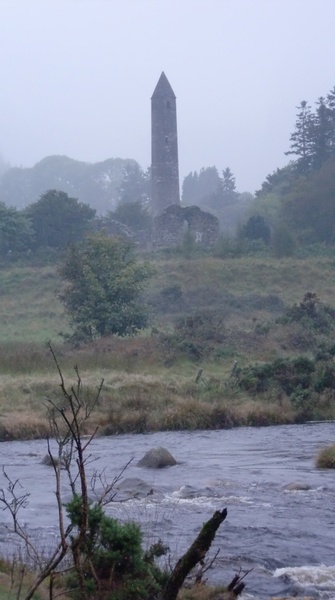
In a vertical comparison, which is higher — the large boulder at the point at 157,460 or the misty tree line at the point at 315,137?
the misty tree line at the point at 315,137

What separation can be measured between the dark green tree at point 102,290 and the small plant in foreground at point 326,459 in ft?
71.3

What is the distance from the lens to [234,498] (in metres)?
14.7

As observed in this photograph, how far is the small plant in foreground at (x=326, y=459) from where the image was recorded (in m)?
18.0

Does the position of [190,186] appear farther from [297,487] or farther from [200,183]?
[297,487]

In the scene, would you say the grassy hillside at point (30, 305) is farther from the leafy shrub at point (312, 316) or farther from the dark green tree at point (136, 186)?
the dark green tree at point (136, 186)

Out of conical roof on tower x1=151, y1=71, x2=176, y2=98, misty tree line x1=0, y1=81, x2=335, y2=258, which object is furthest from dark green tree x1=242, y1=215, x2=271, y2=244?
conical roof on tower x1=151, y1=71, x2=176, y2=98

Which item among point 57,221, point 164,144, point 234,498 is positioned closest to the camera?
point 234,498

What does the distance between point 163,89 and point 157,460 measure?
62.8 m

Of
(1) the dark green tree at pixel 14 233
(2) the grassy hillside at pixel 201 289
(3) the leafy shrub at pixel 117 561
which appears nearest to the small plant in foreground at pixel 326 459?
(3) the leafy shrub at pixel 117 561

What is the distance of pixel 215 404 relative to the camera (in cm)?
2552

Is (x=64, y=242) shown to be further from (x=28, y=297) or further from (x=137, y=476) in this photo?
(x=137, y=476)

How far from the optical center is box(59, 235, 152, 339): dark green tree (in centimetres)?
3962

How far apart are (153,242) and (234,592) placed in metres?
64.5

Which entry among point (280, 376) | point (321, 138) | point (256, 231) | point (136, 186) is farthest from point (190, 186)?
point (280, 376)
